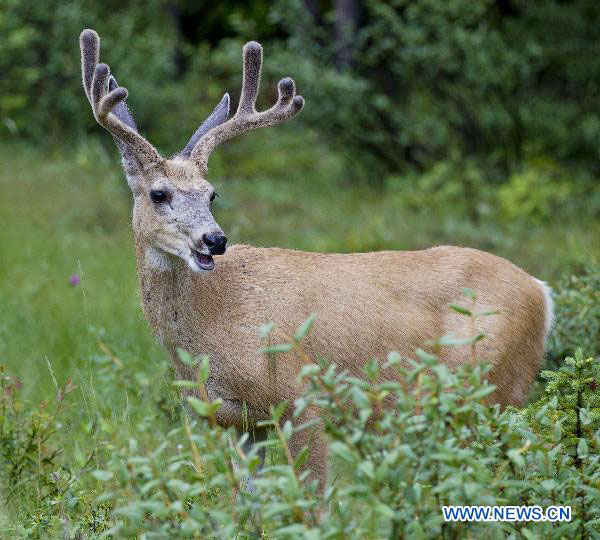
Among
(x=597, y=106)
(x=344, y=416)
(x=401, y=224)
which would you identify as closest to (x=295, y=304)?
(x=344, y=416)

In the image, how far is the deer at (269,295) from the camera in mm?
4719

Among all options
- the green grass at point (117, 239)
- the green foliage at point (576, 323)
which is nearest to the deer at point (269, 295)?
the green grass at point (117, 239)

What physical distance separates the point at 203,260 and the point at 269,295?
48 cm

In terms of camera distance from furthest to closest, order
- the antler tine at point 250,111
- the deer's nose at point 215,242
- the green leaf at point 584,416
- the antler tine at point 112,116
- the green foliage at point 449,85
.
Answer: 1. the green foliage at point 449,85
2. the antler tine at point 250,111
3. the antler tine at point 112,116
4. the deer's nose at point 215,242
5. the green leaf at point 584,416

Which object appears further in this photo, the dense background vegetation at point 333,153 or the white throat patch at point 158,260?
the dense background vegetation at point 333,153

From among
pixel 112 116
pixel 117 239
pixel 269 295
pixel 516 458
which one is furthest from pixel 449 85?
pixel 516 458

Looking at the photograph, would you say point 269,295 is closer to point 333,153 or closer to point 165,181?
point 165,181

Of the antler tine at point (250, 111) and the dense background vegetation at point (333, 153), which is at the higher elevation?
the antler tine at point (250, 111)

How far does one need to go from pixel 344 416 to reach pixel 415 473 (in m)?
0.29

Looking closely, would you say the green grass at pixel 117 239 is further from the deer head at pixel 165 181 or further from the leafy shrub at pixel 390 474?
the deer head at pixel 165 181

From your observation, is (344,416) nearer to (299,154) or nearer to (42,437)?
(42,437)

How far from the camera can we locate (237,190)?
14.0 meters

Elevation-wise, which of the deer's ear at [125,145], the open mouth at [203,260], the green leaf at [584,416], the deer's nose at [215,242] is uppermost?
the deer's ear at [125,145]

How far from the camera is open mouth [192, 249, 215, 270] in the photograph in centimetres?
460
